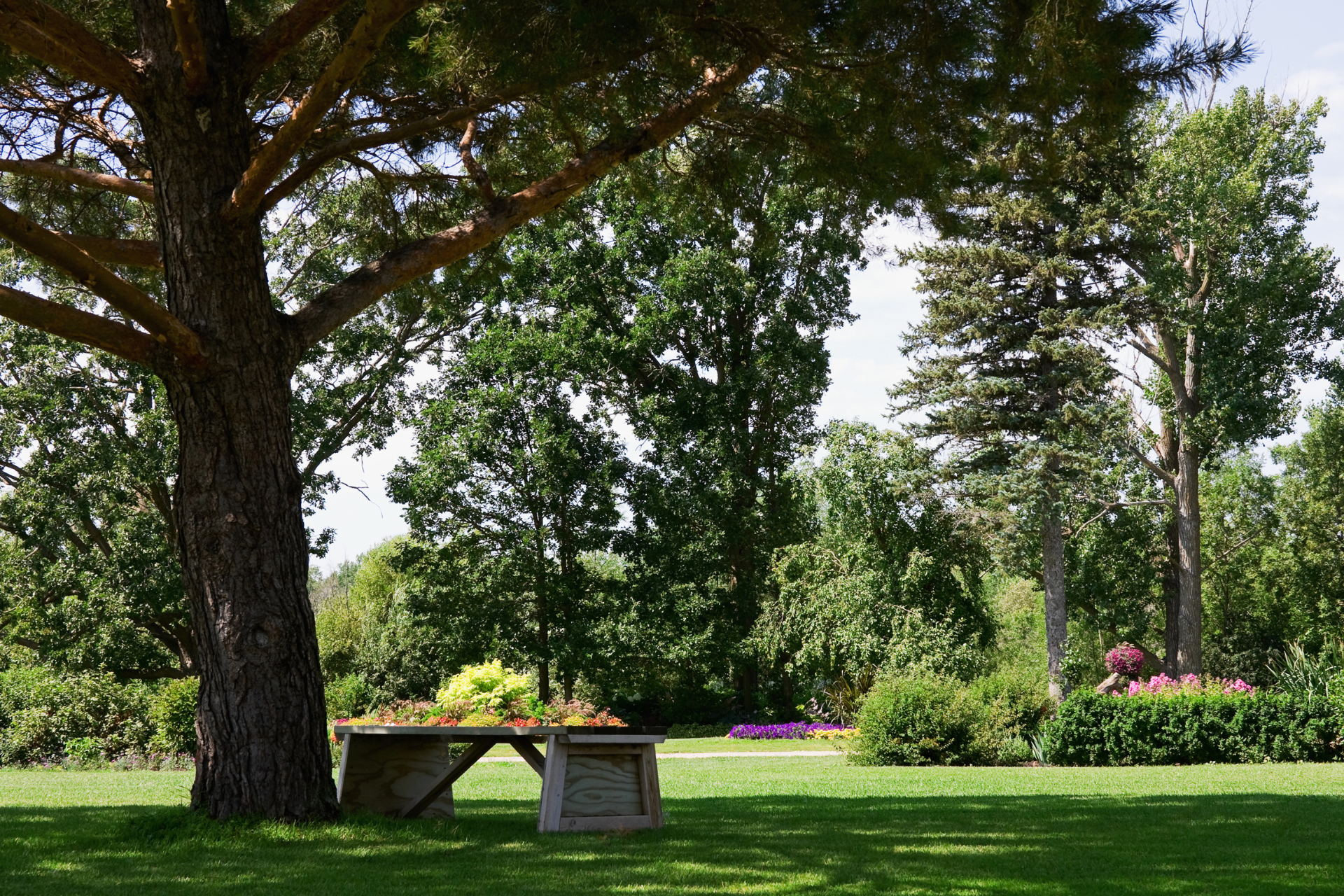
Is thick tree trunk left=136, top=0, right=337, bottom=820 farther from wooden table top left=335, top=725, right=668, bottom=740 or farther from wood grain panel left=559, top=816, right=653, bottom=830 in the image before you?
wood grain panel left=559, top=816, right=653, bottom=830

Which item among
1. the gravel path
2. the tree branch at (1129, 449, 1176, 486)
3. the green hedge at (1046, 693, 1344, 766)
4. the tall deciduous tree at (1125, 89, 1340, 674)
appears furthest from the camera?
the tree branch at (1129, 449, 1176, 486)

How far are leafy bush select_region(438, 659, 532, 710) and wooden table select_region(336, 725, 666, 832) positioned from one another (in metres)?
0.23

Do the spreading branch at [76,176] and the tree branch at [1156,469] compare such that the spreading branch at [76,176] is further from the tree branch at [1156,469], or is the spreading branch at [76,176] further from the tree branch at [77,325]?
the tree branch at [1156,469]

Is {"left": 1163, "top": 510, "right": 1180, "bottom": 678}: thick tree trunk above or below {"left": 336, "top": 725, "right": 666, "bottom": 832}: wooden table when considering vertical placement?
above

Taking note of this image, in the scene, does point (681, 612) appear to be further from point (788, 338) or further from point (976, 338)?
point (976, 338)

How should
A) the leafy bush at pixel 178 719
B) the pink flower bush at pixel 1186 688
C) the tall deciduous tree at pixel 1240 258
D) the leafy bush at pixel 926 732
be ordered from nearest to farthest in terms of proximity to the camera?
the leafy bush at pixel 926 732
the pink flower bush at pixel 1186 688
the leafy bush at pixel 178 719
the tall deciduous tree at pixel 1240 258

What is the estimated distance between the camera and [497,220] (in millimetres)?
7066

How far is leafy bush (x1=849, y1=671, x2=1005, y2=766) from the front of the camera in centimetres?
1493

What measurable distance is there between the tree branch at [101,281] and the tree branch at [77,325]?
99 mm

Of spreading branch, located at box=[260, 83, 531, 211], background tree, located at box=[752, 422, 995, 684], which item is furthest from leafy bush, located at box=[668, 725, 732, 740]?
spreading branch, located at box=[260, 83, 531, 211]

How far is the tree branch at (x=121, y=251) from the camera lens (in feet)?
23.7

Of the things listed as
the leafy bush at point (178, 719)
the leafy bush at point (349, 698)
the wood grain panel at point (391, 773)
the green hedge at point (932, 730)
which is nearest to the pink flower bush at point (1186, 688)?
the green hedge at point (932, 730)

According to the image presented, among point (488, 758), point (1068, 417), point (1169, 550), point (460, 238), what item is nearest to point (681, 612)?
point (488, 758)

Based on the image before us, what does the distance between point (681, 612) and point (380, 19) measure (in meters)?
19.7
